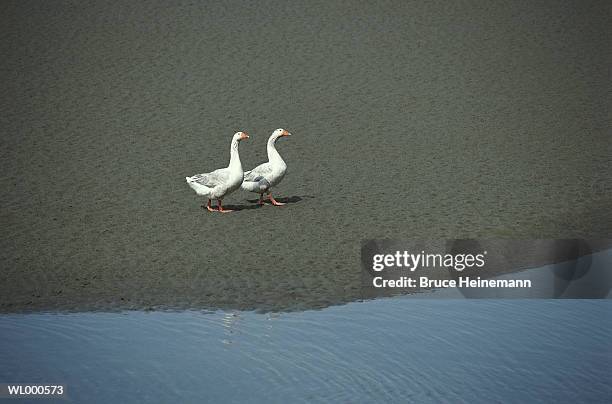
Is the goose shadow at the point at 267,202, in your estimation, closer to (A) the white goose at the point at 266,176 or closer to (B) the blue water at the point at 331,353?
(A) the white goose at the point at 266,176

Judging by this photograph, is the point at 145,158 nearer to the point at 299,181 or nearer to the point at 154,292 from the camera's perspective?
the point at 299,181

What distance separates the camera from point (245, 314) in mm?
10039

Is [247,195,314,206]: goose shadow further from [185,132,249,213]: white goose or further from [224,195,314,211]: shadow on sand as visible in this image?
[185,132,249,213]: white goose

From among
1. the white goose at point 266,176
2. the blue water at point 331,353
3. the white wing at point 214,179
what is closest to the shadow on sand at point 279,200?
the white goose at point 266,176

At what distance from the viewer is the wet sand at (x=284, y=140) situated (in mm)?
11773

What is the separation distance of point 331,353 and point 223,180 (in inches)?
200

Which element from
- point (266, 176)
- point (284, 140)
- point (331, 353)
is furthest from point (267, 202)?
point (331, 353)

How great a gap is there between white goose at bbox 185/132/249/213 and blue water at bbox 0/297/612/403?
140 inches

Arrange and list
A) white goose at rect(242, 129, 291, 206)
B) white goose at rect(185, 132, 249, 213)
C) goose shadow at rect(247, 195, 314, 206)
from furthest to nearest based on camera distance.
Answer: goose shadow at rect(247, 195, 314, 206)
white goose at rect(242, 129, 291, 206)
white goose at rect(185, 132, 249, 213)

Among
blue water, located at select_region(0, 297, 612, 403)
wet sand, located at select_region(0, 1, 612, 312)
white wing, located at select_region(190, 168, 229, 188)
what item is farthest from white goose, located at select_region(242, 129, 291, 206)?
blue water, located at select_region(0, 297, 612, 403)

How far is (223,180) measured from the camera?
43.9 ft

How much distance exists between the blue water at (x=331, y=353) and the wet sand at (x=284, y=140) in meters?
0.78

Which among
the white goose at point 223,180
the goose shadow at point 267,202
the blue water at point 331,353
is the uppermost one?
the white goose at point 223,180

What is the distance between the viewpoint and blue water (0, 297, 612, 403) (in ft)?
26.2
